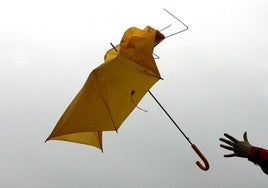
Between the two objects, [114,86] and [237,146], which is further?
[114,86]

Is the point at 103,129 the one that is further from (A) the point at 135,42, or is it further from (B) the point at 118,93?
(A) the point at 135,42

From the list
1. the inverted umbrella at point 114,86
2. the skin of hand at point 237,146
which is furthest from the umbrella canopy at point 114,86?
the skin of hand at point 237,146

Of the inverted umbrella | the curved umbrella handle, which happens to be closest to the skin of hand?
the curved umbrella handle

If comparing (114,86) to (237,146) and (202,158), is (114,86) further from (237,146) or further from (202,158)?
(237,146)

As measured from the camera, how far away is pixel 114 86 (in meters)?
10.8

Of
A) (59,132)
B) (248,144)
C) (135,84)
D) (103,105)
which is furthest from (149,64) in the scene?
(248,144)

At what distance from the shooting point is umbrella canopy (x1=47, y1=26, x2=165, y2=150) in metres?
10.4

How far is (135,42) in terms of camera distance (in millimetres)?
10469

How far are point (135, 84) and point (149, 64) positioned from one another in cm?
71

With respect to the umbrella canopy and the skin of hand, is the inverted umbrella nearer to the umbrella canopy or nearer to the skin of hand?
the umbrella canopy

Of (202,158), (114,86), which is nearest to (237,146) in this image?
(202,158)

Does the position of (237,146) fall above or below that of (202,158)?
above

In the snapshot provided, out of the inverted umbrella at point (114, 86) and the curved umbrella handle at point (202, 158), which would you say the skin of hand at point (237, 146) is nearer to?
the curved umbrella handle at point (202, 158)

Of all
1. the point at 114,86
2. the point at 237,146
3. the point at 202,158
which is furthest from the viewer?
the point at 114,86
